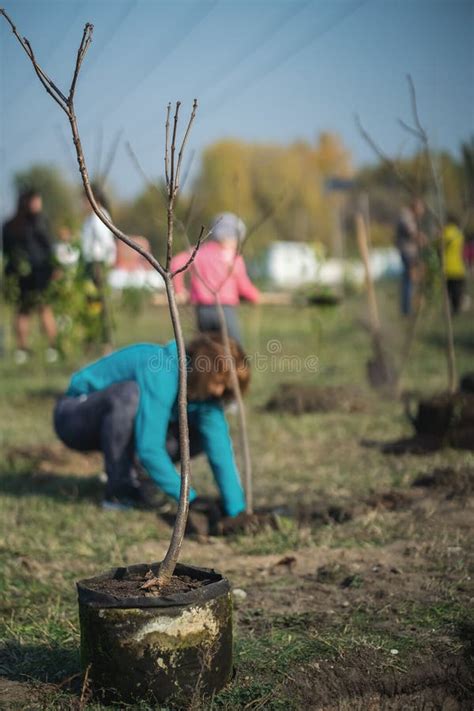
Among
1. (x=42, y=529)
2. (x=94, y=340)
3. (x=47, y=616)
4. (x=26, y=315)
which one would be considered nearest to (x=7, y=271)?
(x=26, y=315)

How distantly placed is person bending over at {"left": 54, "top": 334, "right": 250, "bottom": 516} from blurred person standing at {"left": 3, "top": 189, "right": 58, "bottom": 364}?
17.7 ft

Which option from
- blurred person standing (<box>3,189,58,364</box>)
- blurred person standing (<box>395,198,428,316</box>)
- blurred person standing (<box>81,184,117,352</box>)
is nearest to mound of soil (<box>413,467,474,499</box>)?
blurred person standing (<box>81,184,117,352</box>)

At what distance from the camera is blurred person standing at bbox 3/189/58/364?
10.5 meters

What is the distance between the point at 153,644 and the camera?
8.30 feet

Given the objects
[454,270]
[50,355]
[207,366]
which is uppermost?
[454,270]

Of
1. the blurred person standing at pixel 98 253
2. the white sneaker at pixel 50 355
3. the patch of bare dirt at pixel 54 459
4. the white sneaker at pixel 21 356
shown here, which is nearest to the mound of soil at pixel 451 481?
the patch of bare dirt at pixel 54 459

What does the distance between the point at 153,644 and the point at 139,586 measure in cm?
24

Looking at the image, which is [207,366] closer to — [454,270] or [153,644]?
[153,644]

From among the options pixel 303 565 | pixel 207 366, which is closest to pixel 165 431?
pixel 207 366

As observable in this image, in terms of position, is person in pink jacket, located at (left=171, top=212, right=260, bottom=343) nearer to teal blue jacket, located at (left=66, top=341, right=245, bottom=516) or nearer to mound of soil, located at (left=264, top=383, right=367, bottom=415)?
mound of soil, located at (left=264, top=383, right=367, bottom=415)

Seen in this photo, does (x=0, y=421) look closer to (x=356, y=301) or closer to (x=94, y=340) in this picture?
(x=94, y=340)

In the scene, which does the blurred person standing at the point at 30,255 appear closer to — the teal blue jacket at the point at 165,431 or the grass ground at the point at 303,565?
the grass ground at the point at 303,565

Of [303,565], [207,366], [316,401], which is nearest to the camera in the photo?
[303,565]

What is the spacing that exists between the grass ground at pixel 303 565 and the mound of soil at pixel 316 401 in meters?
0.16
